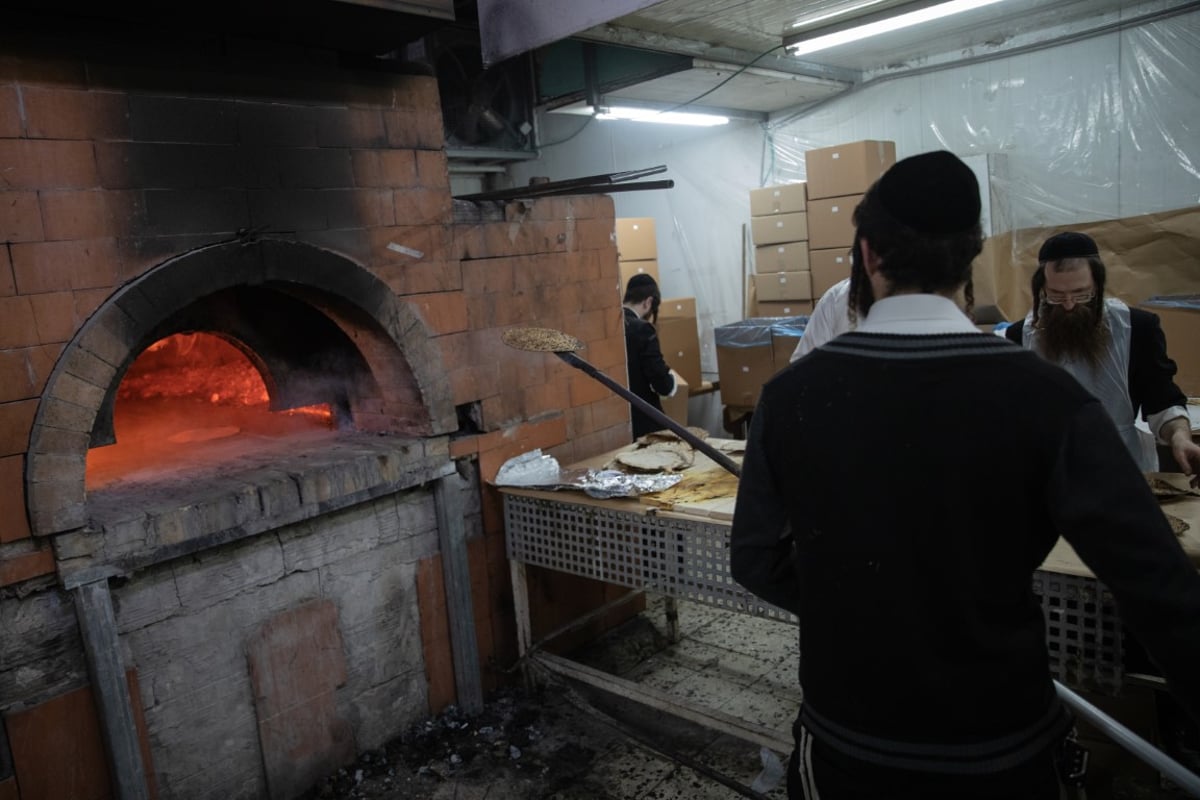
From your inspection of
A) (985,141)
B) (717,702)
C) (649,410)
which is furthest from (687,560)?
(985,141)

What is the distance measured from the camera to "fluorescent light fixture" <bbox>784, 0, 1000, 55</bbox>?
4703 mm

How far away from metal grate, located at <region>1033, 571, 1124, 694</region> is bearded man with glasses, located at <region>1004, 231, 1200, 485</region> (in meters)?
0.81

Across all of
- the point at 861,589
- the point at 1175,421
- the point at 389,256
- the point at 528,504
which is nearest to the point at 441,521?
the point at 528,504

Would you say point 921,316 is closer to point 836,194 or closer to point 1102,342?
point 1102,342

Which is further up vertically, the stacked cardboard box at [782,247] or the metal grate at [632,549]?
the stacked cardboard box at [782,247]

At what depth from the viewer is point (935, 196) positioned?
49.1 inches

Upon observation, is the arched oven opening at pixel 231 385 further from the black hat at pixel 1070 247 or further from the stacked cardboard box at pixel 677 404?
the stacked cardboard box at pixel 677 404

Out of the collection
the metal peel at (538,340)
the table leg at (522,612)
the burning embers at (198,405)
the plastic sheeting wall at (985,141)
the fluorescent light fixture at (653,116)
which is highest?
the fluorescent light fixture at (653,116)

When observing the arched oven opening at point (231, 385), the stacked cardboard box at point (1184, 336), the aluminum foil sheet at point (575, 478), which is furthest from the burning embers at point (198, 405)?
the stacked cardboard box at point (1184, 336)

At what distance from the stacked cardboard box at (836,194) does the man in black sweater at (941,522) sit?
5.40m

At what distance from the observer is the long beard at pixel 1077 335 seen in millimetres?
2693

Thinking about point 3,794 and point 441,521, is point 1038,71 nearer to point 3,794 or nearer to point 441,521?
point 441,521

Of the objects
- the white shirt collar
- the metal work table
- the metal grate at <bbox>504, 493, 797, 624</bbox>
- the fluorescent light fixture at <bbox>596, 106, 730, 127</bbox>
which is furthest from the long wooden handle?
the fluorescent light fixture at <bbox>596, 106, 730, 127</bbox>

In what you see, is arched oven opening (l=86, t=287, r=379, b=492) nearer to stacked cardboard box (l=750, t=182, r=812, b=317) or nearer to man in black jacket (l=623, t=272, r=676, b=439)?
Answer: man in black jacket (l=623, t=272, r=676, b=439)
